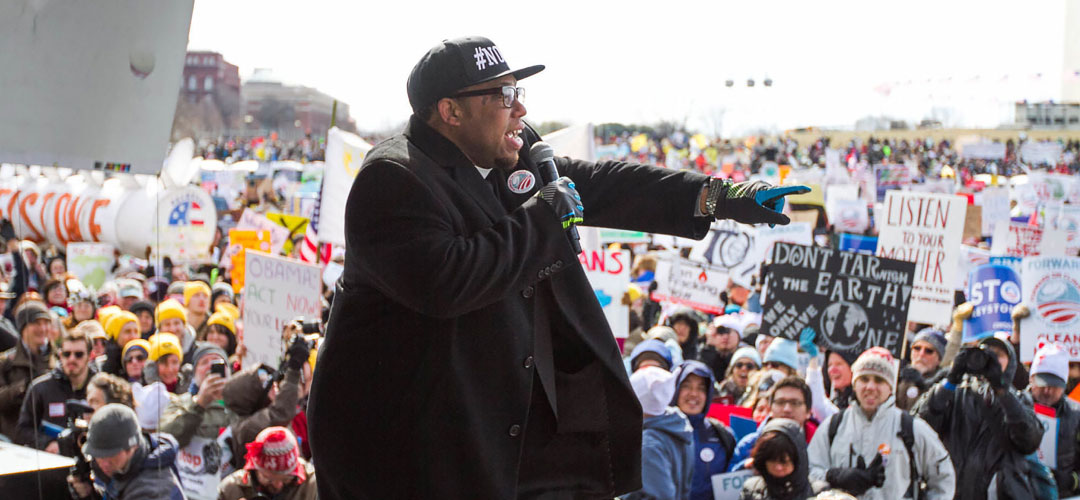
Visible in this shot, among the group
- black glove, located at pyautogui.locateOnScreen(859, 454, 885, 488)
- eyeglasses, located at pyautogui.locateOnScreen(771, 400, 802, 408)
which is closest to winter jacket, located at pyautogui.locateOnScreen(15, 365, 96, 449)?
eyeglasses, located at pyautogui.locateOnScreen(771, 400, 802, 408)

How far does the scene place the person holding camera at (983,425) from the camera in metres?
5.48

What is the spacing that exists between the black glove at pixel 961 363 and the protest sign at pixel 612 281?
8.73 ft

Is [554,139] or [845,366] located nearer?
[845,366]

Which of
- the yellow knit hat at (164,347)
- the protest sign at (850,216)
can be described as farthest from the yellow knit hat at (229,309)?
the protest sign at (850,216)

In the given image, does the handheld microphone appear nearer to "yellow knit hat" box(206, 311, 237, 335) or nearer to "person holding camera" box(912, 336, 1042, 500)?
"person holding camera" box(912, 336, 1042, 500)

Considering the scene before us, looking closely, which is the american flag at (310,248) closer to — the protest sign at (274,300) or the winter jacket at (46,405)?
the protest sign at (274,300)

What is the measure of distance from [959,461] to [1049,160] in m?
44.5

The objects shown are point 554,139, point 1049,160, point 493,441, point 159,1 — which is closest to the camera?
point 493,441

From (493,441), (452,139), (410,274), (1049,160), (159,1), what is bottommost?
(493,441)

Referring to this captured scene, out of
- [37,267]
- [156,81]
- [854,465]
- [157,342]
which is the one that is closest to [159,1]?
[156,81]

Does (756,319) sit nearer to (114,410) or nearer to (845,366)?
(845,366)

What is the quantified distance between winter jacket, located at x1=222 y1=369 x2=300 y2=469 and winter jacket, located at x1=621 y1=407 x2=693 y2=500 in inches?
62.8

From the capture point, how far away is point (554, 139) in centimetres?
883

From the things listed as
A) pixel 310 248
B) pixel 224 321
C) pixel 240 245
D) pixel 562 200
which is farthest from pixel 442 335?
pixel 240 245
